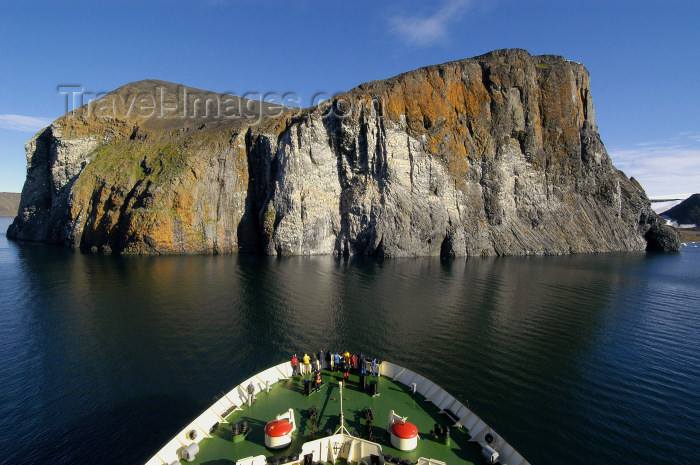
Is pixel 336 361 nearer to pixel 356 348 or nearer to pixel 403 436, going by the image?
pixel 403 436

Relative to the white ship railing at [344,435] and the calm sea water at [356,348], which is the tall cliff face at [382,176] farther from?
the white ship railing at [344,435]

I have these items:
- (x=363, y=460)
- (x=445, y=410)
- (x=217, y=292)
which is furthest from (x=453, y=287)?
(x=363, y=460)

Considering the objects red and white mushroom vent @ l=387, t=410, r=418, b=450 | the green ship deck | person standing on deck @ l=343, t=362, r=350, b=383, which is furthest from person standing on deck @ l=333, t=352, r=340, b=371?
red and white mushroom vent @ l=387, t=410, r=418, b=450

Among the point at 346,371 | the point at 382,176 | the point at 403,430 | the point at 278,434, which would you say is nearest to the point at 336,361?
the point at 346,371

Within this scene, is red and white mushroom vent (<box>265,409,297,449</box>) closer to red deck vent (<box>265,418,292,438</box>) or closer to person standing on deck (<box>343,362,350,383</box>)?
red deck vent (<box>265,418,292,438</box>)

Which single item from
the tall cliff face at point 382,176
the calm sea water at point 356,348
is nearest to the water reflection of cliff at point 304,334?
the calm sea water at point 356,348
